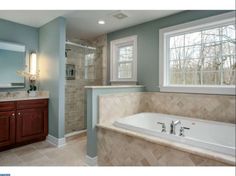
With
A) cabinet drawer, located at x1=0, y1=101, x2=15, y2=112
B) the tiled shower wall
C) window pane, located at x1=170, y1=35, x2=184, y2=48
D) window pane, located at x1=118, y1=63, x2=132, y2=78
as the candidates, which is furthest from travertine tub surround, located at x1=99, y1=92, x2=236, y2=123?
cabinet drawer, located at x1=0, y1=101, x2=15, y2=112

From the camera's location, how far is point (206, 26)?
6.57 feet

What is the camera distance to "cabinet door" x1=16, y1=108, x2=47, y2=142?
2.44m

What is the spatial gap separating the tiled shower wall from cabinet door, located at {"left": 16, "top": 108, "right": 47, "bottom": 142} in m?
0.49

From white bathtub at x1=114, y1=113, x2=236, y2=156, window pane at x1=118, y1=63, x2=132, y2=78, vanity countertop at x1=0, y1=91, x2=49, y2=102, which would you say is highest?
window pane at x1=118, y1=63, x2=132, y2=78

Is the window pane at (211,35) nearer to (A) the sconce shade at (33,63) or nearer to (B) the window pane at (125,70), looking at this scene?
(B) the window pane at (125,70)

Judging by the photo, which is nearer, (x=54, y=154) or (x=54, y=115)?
(x=54, y=154)

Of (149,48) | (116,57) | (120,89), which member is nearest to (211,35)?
(149,48)

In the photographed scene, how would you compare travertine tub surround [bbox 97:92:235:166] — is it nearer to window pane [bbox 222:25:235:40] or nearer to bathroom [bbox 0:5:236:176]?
bathroom [bbox 0:5:236:176]
